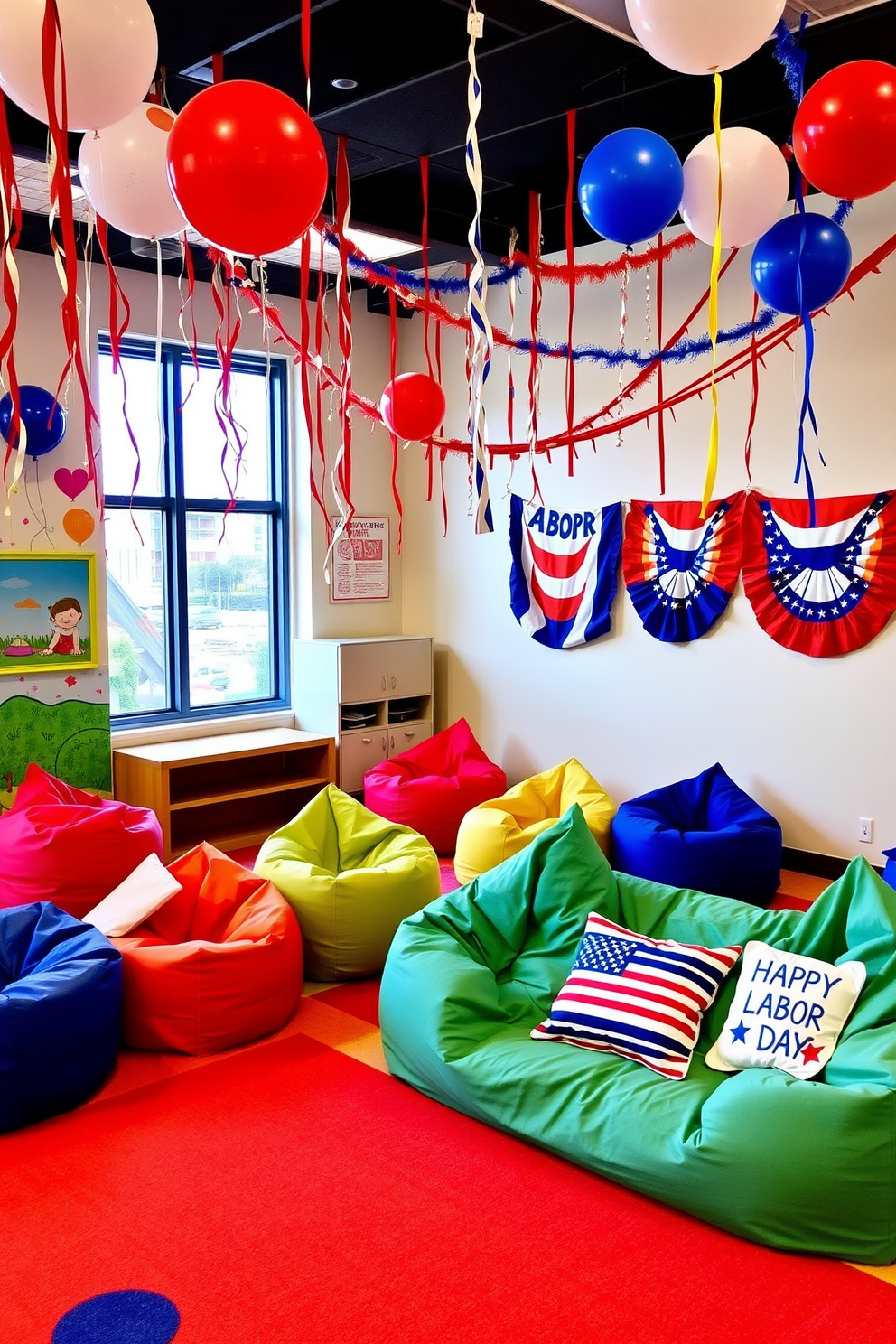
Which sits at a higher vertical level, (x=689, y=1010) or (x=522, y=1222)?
(x=689, y=1010)

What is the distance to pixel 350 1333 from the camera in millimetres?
2432

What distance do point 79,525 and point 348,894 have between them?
268 centimetres

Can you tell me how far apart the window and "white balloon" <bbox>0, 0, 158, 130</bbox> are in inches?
139

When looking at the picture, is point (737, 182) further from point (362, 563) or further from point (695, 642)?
point (362, 563)

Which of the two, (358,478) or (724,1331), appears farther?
(358,478)

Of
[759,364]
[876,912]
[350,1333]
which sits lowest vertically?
[350,1333]

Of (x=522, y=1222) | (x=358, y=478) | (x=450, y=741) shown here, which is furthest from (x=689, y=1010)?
(x=358, y=478)

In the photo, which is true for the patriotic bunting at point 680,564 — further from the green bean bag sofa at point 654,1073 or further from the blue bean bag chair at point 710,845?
the green bean bag sofa at point 654,1073

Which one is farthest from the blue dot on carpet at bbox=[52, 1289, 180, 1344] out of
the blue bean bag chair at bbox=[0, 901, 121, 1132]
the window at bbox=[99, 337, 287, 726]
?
the window at bbox=[99, 337, 287, 726]

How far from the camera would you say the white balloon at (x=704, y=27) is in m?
2.62

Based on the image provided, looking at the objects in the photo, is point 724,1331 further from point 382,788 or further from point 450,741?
point 450,741

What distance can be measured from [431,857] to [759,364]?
2.92 metres

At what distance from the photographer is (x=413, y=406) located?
4352mm

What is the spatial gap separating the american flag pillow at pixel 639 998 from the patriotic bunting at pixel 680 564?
2.59 meters
